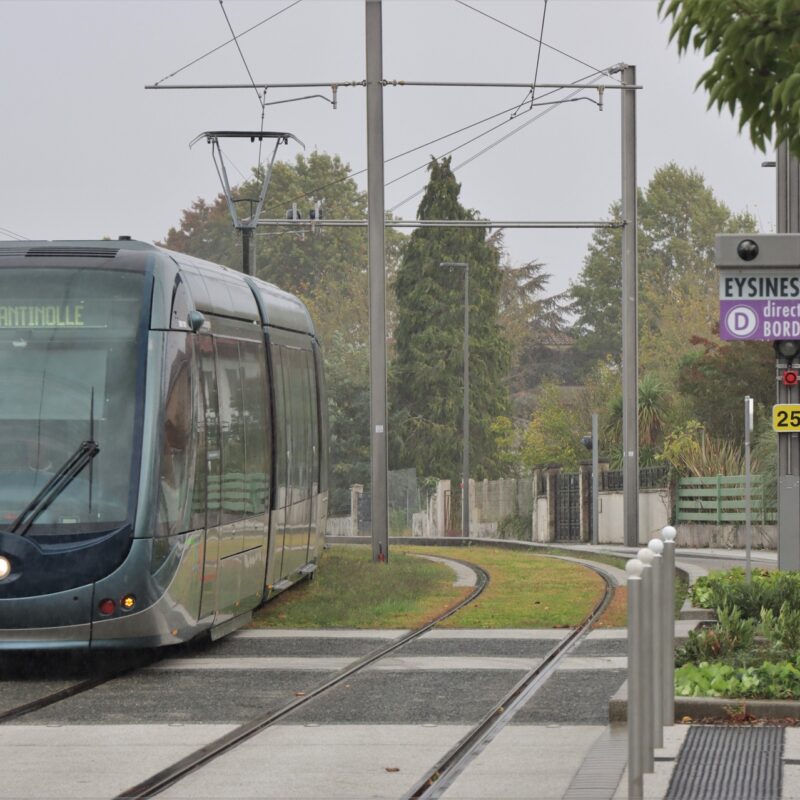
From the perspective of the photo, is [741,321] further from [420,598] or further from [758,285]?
[420,598]

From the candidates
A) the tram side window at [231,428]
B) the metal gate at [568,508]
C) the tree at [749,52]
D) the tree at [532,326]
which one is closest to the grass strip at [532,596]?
the tram side window at [231,428]

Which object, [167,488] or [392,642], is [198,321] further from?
[392,642]

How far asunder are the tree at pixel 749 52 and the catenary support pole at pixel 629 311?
2772cm

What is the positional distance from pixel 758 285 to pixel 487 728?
6.60 meters

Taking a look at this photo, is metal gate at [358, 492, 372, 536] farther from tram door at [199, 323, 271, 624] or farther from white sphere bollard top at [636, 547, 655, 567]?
white sphere bollard top at [636, 547, 655, 567]

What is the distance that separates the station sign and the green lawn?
322 cm

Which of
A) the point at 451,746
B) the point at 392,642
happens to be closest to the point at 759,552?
the point at 392,642

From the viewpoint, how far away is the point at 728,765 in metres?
8.64

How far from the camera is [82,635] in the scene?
12820 mm

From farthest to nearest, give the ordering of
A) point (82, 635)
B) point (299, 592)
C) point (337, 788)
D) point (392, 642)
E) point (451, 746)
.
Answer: point (299, 592) < point (392, 642) < point (82, 635) < point (451, 746) < point (337, 788)

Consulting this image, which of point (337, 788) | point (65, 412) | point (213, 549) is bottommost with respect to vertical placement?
point (337, 788)

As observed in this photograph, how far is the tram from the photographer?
12.8 meters

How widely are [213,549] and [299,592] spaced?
635 centimetres

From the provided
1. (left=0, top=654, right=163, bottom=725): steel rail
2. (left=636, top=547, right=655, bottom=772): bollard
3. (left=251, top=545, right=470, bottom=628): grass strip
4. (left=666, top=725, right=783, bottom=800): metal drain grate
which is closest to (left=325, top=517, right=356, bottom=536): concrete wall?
(left=251, top=545, right=470, bottom=628): grass strip
